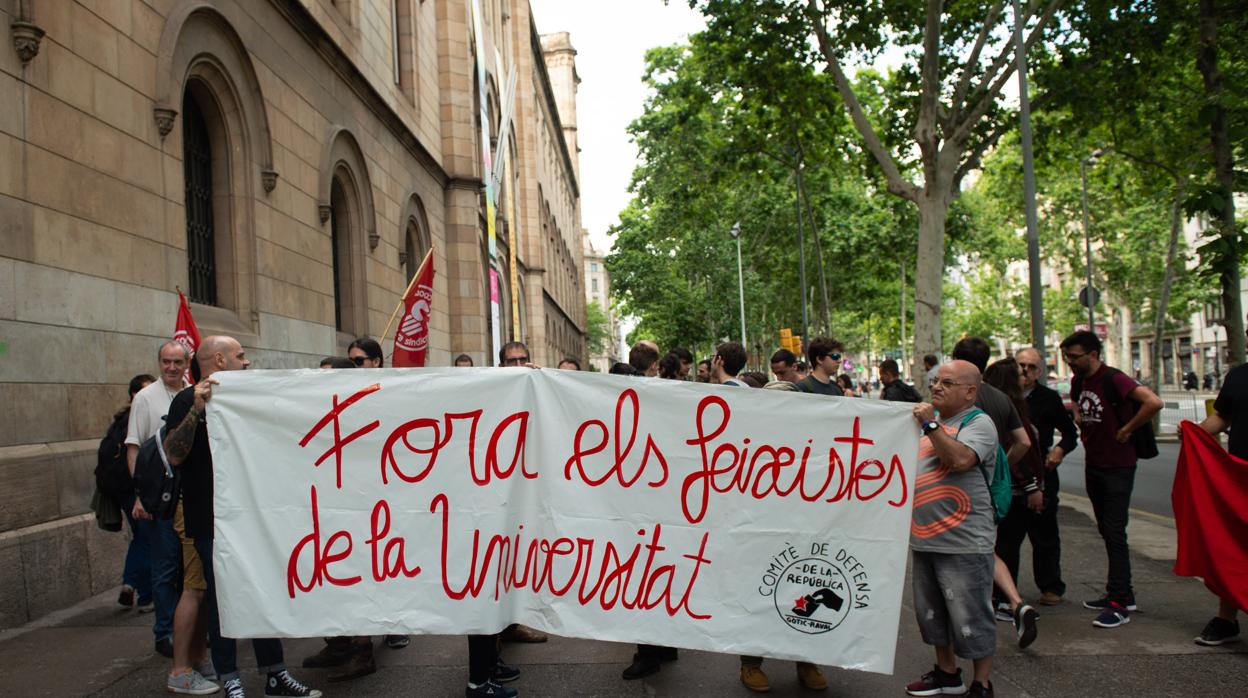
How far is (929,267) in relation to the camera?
51.1 feet

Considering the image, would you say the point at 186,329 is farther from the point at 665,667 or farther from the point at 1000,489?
the point at 1000,489

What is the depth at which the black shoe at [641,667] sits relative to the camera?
5.25 m

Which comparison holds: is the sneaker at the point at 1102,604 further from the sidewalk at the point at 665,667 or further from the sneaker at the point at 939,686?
the sneaker at the point at 939,686

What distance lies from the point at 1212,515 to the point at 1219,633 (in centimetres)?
69

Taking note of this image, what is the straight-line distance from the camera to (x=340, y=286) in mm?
15883

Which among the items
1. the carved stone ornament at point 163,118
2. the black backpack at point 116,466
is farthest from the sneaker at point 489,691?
the carved stone ornament at point 163,118

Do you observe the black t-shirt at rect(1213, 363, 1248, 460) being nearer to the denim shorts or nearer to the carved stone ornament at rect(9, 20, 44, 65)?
the denim shorts

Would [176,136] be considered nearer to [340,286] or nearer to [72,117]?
[72,117]

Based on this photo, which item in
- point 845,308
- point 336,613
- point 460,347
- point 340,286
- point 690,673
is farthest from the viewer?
point 845,308

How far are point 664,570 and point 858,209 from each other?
35.9 meters

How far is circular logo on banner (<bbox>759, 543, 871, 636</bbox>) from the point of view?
15.4 feet

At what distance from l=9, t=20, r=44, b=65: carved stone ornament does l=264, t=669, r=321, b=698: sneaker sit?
4.99 m

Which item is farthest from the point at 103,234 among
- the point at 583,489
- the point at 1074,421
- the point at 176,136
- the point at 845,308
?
the point at 845,308

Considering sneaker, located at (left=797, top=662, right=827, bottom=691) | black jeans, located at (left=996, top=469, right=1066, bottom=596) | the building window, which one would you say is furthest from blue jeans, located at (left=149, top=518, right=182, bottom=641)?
the building window
